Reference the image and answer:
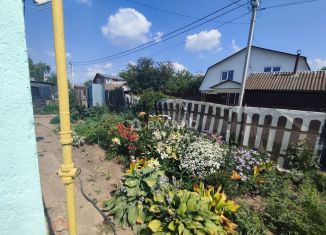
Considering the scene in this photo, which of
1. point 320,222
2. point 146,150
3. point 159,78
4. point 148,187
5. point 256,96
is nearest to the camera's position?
point 320,222

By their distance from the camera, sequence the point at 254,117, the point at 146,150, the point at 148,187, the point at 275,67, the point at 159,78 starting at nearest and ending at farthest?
the point at 148,187, the point at 146,150, the point at 254,117, the point at 159,78, the point at 275,67

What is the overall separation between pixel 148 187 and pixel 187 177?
1.18 m

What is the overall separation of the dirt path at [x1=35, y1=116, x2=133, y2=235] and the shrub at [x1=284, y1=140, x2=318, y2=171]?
395cm

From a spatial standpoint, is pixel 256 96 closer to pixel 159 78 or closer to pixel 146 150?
pixel 159 78

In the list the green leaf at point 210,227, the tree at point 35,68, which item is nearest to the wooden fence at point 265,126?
the green leaf at point 210,227

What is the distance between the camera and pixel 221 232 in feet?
7.97

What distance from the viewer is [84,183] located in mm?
3736

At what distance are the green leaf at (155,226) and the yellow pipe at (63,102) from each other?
1358mm

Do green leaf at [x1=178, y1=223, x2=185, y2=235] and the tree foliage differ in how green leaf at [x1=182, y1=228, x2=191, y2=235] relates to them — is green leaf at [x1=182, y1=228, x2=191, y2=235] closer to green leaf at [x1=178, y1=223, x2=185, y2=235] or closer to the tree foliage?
green leaf at [x1=178, y1=223, x2=185, y2=235]

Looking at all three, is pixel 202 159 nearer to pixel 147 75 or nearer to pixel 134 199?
pixel 134 199

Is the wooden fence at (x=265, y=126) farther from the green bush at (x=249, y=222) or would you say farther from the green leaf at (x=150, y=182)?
the green leaf at (x=150, y=182)

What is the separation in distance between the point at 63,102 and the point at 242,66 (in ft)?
72.7

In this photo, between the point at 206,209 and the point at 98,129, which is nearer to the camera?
the point at 206,209

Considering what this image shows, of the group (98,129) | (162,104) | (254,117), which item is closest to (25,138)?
(254,117)
